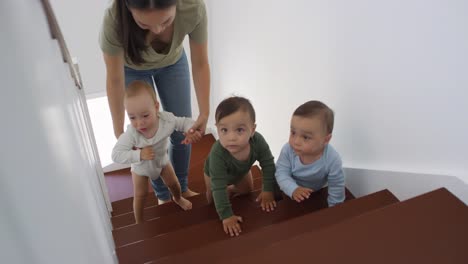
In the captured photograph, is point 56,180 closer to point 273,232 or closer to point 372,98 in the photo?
point 273,232

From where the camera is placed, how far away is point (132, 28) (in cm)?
150

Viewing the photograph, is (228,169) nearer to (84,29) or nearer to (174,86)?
(174,86)

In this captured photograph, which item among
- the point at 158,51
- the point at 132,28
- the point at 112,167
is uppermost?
the point at 132,28

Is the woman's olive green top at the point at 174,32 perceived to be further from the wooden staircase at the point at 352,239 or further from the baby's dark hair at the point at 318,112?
the wooden staircase at the point at 352,239

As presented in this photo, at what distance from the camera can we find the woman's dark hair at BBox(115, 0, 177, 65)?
1.29 metres

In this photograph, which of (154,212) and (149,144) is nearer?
(149,144)

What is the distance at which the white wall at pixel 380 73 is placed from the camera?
3.89 feet

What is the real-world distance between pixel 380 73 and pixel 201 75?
0.93m

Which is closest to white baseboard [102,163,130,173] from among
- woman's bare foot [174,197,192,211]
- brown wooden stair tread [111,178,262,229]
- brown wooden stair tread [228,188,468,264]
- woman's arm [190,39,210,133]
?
brown wooden stair tread [111,178,262,229]

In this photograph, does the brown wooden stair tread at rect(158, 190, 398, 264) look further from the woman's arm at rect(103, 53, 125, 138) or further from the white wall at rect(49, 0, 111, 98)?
the white wall at rect(49, 0, 111, 98)

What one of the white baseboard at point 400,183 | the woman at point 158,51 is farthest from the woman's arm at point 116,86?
the white baseboard at point 400,183

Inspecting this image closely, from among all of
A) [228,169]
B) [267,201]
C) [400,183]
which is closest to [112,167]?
[228,169]

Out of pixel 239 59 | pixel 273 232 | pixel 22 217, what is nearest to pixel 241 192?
pixel 273 232

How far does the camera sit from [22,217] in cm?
34
